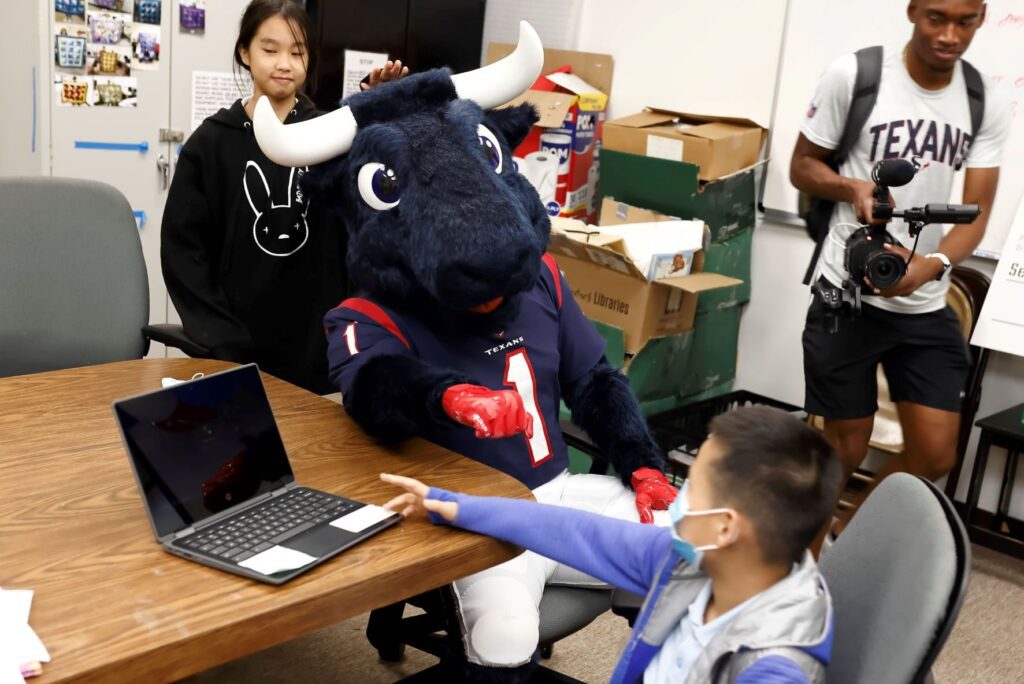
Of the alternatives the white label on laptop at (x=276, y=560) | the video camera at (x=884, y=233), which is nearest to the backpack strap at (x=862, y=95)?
the video camera at (x=884, y=233)

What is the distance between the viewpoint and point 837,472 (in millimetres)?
1173

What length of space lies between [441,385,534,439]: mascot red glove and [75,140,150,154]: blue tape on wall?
242 cm

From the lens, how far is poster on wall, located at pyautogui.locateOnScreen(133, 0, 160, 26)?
3476 millimetres

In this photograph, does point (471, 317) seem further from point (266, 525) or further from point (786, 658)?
point (786, 658)

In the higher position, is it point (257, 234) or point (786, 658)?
point (257, 234)

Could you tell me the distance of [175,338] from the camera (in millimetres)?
2213

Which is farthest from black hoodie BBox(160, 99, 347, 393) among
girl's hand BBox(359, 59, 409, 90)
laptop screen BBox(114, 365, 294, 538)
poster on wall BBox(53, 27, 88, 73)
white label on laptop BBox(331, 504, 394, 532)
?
poster on wall BBox(53, 27, 88, 73)

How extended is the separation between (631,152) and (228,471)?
2.54 m

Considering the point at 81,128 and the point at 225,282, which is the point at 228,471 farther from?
the point at 81,128

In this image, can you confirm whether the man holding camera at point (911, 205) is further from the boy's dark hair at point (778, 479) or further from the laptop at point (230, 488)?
the laptop at point (230, 488)

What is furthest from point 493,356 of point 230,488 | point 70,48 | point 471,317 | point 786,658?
point 70,48

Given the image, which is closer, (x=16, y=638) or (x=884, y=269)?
(x=16, y=638)

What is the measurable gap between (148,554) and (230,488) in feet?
0.48

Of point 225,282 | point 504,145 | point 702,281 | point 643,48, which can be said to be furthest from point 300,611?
point 643,48
